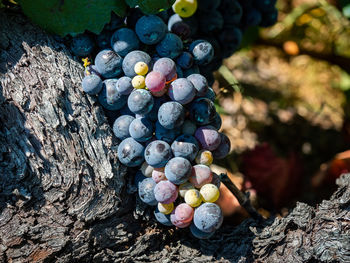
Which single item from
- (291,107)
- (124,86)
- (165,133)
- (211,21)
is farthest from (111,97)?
(291,107)

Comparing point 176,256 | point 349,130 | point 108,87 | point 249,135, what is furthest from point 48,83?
point 349,130

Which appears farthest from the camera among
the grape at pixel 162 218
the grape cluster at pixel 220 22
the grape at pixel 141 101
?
the grape cluster at pixel 220 22

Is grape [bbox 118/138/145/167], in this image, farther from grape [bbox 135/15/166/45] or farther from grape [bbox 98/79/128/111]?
grape [bbox 135/15/166/45]

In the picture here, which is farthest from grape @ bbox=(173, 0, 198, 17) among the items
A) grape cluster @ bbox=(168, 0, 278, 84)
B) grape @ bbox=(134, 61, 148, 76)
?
grape @ bbox=(134, 61, 148, 76)

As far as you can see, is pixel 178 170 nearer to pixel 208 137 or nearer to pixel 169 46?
pixel 208 137

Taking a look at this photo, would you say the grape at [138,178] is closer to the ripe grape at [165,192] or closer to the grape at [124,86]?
the ripe grape at [165,192]

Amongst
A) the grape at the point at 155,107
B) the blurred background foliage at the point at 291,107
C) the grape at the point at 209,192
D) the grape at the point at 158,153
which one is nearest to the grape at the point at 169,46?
the grape at the point at 155,107
